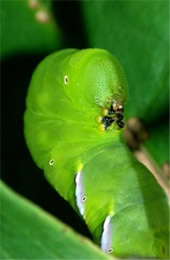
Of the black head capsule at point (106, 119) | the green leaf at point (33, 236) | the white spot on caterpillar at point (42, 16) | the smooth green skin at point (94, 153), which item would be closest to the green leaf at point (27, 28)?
the white spot on caterpillar at point (42, 16)

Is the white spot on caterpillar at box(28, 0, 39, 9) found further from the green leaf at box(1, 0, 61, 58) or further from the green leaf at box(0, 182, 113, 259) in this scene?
the green leaf at box(0, 182, 113, 259)

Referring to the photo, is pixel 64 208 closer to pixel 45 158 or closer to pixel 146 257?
Result: pixel 45 158

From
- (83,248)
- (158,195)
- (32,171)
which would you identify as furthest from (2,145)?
(83,248)

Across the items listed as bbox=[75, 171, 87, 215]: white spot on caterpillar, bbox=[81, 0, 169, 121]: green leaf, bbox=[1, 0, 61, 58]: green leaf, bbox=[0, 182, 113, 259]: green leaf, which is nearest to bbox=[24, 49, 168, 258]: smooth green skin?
bbox=[75, 171, 87, 215]: white spot on caterpillar

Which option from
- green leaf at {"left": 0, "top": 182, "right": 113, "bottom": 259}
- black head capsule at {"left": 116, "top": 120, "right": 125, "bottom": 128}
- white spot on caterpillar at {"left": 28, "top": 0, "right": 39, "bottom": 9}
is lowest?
black head capsule at {"left": 116, "top": 120, "right": 125, "bottom": 128}

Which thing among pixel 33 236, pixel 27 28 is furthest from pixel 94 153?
pixel 33 236

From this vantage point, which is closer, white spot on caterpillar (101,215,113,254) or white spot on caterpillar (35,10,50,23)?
white spot on caterpillar (101,215,113,254)
